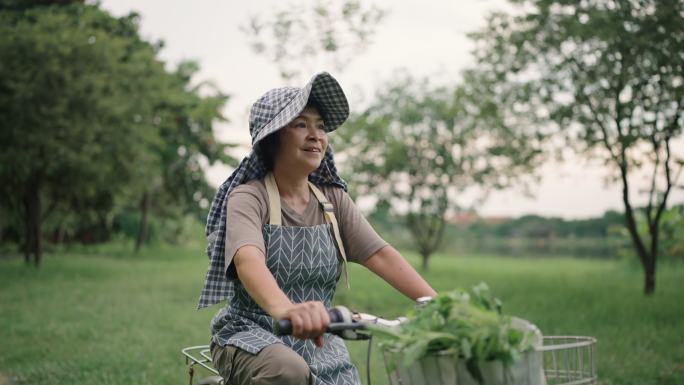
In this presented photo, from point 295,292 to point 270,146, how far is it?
654 mm

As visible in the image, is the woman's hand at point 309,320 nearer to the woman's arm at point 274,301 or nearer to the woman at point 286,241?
the woman's arm at point 274,301

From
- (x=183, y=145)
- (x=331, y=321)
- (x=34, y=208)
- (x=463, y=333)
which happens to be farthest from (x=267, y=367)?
(x=183, y=145)

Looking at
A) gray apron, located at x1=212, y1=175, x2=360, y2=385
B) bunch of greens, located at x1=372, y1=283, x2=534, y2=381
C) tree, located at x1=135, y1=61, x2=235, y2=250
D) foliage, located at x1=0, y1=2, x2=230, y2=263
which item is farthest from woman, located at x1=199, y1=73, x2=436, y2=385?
tree, located at x1=135, y1=61, x2=235, y2=250

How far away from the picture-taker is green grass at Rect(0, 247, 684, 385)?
282 inches

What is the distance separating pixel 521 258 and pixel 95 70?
61.7 ft

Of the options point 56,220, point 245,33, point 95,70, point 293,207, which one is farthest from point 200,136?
point 293,207

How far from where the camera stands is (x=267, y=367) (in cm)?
273

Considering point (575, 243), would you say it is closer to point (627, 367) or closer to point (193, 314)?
point (193, 314)

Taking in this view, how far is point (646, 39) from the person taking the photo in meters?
10.1

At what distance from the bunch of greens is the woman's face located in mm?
1266

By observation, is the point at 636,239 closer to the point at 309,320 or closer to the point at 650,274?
the point at 650,274

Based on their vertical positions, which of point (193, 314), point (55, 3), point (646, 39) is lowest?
point (193, 314)

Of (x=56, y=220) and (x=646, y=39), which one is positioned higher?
(x=646, y=39)

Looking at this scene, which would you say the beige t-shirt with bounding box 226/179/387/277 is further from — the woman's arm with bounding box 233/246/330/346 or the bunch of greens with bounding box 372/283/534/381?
the bunch of greens with bounding box 372/283/534/381
